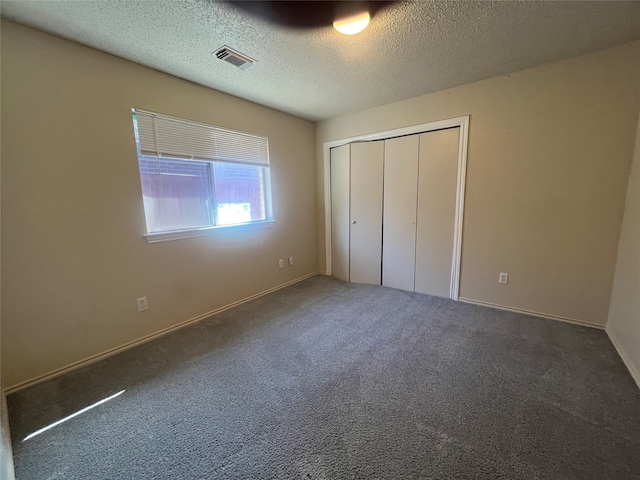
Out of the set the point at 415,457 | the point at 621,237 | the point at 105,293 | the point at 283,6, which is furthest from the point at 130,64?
the point at 621,237

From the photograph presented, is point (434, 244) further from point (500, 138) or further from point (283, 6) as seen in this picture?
point (283, 6)

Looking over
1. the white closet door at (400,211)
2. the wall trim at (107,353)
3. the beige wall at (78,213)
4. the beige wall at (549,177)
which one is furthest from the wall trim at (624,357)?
the beige wall at (78,213)

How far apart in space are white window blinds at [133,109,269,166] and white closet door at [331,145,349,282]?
1.06 metres

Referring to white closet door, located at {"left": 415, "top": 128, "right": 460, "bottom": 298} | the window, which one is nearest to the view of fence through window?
the window

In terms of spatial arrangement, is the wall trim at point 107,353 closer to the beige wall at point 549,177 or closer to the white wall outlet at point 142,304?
the white wall outlet at point 142,304

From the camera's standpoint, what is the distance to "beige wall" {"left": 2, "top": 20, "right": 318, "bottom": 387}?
5.38 feet

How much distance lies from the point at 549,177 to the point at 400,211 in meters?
1.42

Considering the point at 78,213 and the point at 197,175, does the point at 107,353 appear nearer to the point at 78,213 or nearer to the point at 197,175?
the point at 78,213

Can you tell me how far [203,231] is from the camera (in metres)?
2.62

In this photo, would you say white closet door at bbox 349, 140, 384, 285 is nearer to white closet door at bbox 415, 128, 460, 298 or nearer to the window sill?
white closet door at bbox 415, 128, 460, 298

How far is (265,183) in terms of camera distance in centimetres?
329

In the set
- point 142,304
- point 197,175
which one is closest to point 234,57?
point 197,175

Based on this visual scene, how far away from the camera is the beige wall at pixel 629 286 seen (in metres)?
1.75

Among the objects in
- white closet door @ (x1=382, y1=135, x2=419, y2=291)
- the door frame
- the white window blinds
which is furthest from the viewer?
white closet door @ (x1=382, y1=135, x2=419, y2=291)
